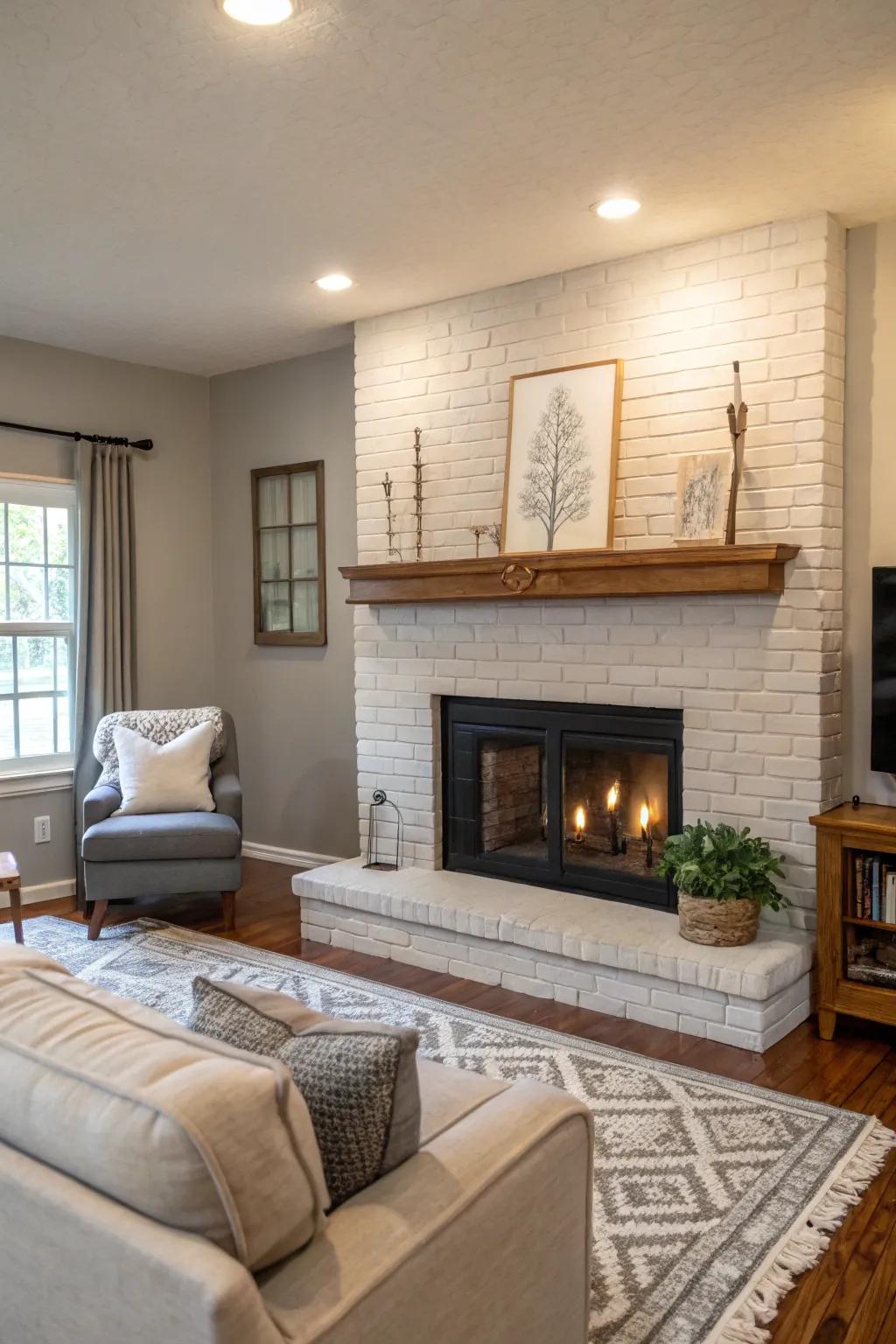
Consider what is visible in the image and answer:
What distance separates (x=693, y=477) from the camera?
3.61 metres

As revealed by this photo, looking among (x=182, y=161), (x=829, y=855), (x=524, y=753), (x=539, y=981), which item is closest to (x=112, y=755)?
(x=524, y=753)

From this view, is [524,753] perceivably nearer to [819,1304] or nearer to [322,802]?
[322,802]

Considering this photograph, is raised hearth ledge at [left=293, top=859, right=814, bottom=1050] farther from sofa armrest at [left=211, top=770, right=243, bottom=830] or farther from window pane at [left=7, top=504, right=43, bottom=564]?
window pane at [left=7, top=504, right=43, bottom=564]

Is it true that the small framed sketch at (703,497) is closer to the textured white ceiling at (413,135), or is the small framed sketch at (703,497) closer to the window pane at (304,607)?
the textured white ceiling at (413,135)

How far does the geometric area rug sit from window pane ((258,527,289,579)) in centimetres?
233

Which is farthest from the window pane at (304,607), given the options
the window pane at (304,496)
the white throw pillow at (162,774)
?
the white throw pillow at (162,774)

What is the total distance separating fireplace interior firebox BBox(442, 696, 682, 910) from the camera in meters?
3.91

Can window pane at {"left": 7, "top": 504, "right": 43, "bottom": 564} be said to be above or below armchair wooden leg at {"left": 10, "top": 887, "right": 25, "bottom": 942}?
above

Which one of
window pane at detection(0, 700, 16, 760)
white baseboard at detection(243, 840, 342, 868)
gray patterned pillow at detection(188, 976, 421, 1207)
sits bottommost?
white baseboard at detection(243, 840, 342, 868)

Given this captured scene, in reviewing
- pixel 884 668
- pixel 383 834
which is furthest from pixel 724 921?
pixel 383 834

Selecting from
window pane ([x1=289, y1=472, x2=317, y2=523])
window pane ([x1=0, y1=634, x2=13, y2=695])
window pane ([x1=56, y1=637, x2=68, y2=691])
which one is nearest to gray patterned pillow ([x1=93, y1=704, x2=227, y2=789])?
window pane ([x1=56, y1=637, x2=68, y2=691])

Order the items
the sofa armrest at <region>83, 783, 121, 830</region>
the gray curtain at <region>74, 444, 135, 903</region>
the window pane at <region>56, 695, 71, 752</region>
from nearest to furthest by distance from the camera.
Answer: the sofa armrest at <region>83, 783, 121, 830</region> < the gray curtain at <region>74, 444, 135, 903</region> < the window pane at <region>56, 695, 71, 752</region>

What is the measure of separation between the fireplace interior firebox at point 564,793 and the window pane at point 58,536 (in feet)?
6.82

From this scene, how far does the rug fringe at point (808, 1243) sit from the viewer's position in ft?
6.41
